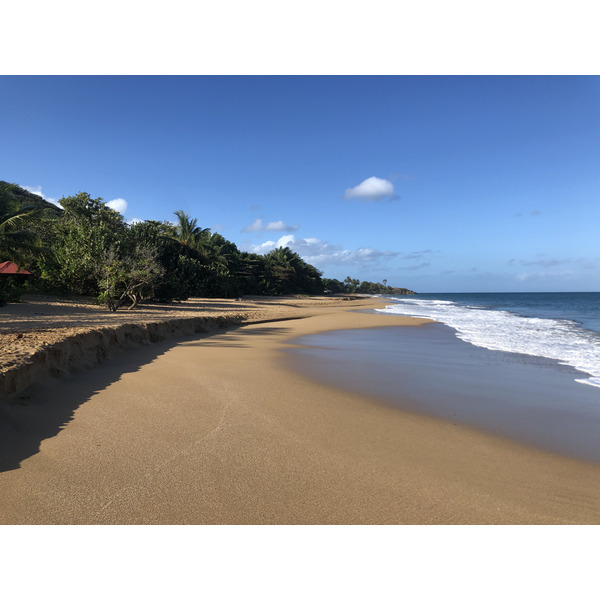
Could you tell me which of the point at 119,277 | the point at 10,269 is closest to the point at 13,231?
the point at 10,269

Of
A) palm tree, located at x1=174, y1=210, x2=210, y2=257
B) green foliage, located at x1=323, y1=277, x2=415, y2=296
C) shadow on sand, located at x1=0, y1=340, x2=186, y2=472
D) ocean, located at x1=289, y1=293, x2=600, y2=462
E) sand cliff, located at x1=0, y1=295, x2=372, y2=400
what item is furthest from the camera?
green foliage, located at x1=323, y1=277, x2=415, y2=296

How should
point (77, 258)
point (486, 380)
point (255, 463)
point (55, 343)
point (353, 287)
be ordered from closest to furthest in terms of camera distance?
point (255, 463) → point (55, 343) → point (486, 380) → point (77, 258) → point (353, 287)

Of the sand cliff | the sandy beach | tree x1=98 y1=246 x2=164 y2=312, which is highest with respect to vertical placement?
tree x1=98 y1=246 x2=164 y2=312

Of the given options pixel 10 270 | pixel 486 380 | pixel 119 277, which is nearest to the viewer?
pixel 486 380

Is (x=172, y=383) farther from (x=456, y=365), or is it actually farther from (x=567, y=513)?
(x=456, y=365)

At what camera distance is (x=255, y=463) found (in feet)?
11.5

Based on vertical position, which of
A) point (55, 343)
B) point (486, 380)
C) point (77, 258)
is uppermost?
point (77, 258)

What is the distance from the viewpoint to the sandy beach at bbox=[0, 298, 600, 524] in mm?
2730

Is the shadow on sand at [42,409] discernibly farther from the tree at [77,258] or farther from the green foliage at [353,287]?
the green foliage at [353,287]

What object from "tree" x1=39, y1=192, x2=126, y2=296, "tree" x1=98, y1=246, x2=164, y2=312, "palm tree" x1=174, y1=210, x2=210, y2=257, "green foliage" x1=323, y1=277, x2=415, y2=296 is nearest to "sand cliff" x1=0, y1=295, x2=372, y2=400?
"tree" x1=98, y1=246, x2=164, y2=312

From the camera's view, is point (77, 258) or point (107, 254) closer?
point (107, 254)

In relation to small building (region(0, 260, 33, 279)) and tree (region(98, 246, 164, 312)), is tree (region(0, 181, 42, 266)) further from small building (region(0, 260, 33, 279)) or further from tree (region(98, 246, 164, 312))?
tree (region(98, 246, 164, 312))

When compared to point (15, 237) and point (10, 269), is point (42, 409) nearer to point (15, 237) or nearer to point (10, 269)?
point (15, 237)

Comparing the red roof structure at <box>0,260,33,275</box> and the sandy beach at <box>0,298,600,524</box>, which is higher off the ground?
the red roof structure at <box>0,260,33,275</box>
